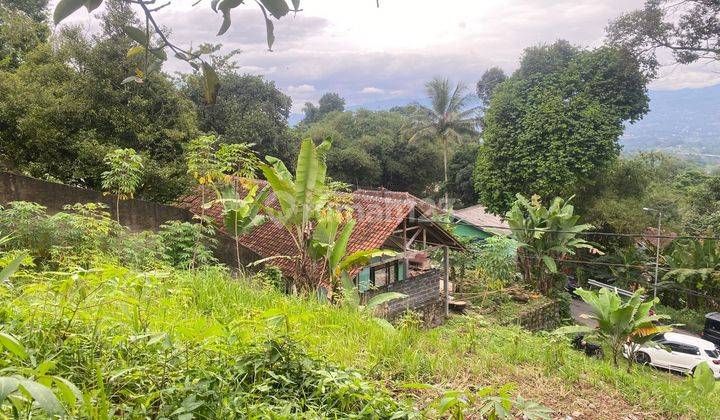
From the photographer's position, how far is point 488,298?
12.3 m

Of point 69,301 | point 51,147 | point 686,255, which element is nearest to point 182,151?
point 51,147

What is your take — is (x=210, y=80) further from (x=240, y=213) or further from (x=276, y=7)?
(x=240, y=213)

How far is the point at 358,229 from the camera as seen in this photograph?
10312 millimetres

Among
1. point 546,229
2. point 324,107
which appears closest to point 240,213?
point 546,229

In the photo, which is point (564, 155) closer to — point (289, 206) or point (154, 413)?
point (289, 206)

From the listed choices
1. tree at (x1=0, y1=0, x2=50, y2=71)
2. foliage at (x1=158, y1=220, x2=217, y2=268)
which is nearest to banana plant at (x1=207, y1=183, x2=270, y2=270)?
foliage at (x1=158, y1=220, x2=217, y2=268)

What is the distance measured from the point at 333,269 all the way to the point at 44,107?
270 inches

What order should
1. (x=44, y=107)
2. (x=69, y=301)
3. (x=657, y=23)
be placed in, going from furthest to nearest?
(x=657, y=23), (x=44, y=107), (x=69, y=301)

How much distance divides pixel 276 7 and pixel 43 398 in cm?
91

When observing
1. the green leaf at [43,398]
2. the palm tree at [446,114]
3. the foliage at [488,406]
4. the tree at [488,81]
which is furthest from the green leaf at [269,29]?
the tree at [488,81]

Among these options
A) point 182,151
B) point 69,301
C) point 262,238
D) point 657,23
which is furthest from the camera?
point 657,23

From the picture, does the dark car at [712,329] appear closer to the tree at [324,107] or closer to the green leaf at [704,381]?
the green leaf at [704,381]

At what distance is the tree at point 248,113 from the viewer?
1858 centimetres

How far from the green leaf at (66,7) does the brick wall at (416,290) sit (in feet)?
26.7
